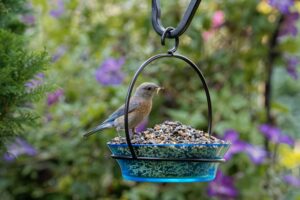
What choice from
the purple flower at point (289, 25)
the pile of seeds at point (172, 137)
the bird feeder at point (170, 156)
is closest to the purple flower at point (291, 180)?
the purple flower at point (289, 25)

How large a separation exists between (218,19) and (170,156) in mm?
2615

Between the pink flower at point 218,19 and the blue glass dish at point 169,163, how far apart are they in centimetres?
242

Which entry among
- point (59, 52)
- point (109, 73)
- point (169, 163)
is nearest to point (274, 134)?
point (109, 73)

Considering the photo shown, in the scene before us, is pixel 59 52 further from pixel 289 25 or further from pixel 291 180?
pixel 291 180

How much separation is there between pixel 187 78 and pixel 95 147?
981 millimetres

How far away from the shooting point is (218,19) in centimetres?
483

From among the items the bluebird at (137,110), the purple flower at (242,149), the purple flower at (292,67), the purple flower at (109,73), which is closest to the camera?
the bluebird at (137,110)

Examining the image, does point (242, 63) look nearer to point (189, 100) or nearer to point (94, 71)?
point (189, 100)

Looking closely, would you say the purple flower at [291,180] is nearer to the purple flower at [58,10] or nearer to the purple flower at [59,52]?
the purple flower at [59,52]

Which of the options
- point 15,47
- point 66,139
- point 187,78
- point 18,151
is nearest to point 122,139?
point 15,47

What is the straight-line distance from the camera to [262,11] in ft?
15.6

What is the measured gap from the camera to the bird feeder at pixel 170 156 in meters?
2.39

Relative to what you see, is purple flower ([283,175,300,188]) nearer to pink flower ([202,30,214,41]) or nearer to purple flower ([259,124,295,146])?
purple flower ([259,124,295,146])

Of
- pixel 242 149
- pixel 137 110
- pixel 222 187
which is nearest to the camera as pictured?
pixel 137 110
